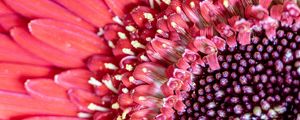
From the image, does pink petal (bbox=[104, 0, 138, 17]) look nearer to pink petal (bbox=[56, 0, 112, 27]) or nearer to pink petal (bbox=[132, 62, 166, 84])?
pink petal (bbox=[56, 0, 112, 27])

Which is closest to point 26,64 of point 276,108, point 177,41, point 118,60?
point 118,60

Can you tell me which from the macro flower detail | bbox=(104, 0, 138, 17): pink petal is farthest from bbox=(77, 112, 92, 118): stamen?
bbox=(104, 0, 138, 17): pink petal

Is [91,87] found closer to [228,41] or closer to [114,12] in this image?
[114,12]

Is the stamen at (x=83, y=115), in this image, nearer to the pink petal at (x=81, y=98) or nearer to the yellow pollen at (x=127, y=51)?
the pink petal at (x=81, y=98)

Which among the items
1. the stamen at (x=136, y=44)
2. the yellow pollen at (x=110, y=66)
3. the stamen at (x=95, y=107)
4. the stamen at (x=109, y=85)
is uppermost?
the stamen at (x=136, y=44)

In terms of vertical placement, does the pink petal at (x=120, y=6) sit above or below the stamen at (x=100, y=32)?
above

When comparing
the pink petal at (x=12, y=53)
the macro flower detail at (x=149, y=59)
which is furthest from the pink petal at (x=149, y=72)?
the pink petal at (x=12, y=53)
